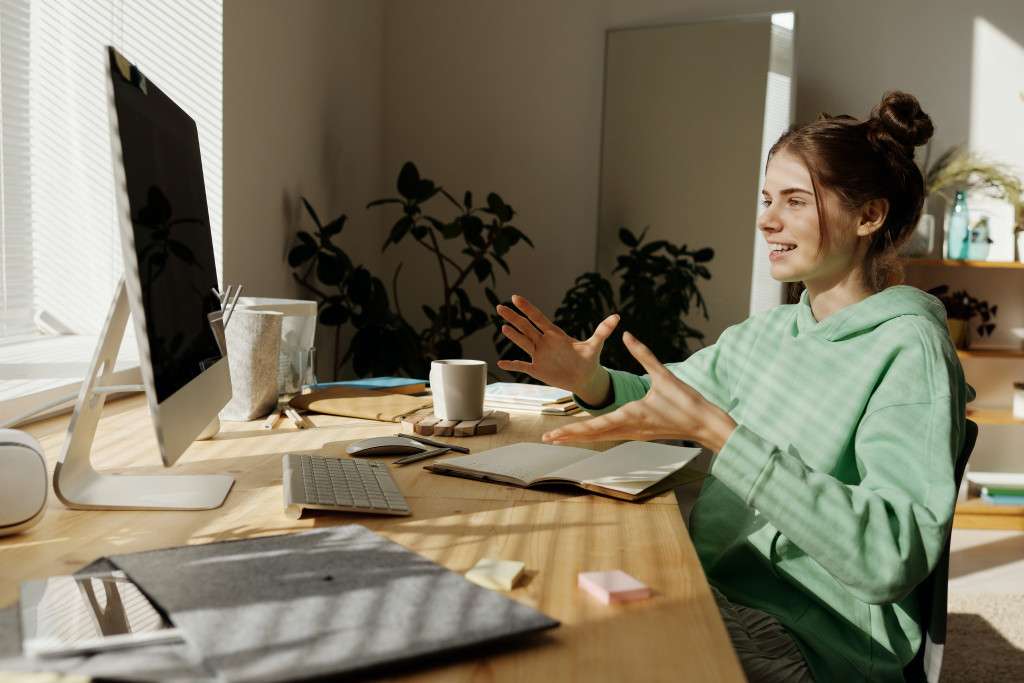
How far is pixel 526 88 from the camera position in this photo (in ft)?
12.9

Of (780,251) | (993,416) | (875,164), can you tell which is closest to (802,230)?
(780,251)

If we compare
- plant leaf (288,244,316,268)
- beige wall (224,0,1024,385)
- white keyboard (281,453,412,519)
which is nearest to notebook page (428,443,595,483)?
white keyboard (281,453,412,519)

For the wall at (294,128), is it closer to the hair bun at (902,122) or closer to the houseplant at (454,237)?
the houseplant at (454,237)

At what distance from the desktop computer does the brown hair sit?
2.85ft

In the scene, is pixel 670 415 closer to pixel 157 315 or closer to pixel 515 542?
pixel 515 542

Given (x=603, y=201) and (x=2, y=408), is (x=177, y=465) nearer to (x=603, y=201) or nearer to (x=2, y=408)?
(x=2, y=408)

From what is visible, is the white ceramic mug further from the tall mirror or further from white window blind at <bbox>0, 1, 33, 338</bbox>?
the tall mirror

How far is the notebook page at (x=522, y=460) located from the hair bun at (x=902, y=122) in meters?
0.64

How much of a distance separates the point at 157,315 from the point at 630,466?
0.65m

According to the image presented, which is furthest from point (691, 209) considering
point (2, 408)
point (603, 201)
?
point (2, 408)

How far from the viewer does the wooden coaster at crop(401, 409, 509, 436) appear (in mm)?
1546

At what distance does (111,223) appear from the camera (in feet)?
7.15

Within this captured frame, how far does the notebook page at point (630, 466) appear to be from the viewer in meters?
1.19

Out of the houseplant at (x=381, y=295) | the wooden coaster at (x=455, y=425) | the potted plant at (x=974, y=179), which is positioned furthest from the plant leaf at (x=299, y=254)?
the potted plant at (x=974, y=179)
